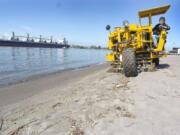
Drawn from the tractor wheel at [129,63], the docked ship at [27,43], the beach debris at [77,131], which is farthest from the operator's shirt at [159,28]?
the docked ship at [27,43]

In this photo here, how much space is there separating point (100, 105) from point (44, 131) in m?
1.51

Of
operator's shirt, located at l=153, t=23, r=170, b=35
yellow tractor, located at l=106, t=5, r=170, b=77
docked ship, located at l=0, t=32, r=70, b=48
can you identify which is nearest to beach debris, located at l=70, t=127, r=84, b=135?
yellow tractor, located at l=106, t=5, r=170, b=77

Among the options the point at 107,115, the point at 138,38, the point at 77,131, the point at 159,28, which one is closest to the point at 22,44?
the point at 159,28

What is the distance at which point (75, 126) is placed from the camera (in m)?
3.72

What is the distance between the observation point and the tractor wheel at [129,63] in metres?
8.01

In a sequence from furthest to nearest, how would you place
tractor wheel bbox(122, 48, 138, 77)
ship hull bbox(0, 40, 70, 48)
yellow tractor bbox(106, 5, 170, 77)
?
ship hull bbox(0, 40, 70, 48)
yellow tractor bbox(106, 5, 170, 77)
tractor wheel bbox(122, 48, 138, 77)

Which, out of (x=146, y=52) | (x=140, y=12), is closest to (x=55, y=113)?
(x=146, y=52)

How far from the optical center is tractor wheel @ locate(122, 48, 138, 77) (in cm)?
801

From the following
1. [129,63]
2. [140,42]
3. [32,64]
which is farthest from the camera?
[32,64]

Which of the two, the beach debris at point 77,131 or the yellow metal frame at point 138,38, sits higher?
the yellow metal frame at point 138,38

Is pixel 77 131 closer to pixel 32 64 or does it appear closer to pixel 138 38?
pixel 138 38

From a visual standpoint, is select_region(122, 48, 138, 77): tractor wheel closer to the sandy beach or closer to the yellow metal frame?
the yellow metal frame

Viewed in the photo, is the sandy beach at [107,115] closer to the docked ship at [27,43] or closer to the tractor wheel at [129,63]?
the tractor wheel at [129,63]

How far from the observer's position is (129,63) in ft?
26.3
